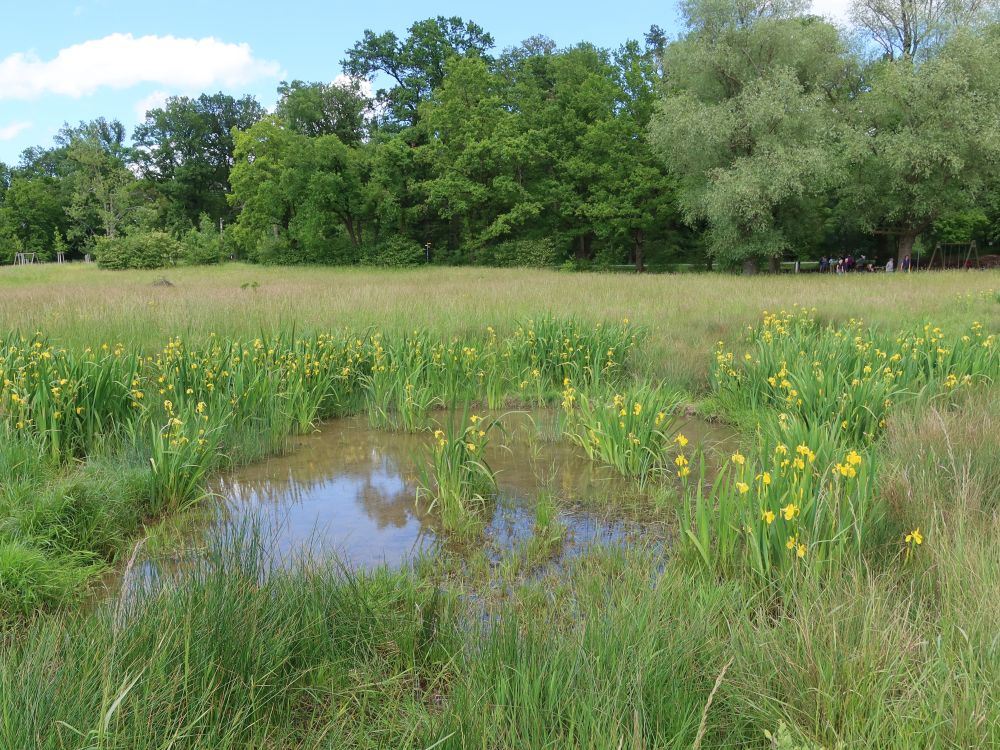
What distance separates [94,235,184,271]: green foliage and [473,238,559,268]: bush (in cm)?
1644

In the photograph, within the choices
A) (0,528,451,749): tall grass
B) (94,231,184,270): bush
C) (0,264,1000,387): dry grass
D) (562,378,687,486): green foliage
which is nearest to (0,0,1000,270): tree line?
(94,231,184,270): bush

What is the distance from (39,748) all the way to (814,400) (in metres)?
5.36

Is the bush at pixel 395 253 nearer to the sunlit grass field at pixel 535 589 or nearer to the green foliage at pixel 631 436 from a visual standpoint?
the sunlit grass field at pixel 535 589

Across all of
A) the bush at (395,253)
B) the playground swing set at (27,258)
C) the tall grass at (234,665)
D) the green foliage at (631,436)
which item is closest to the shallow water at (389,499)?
the green foliage at (631,436)

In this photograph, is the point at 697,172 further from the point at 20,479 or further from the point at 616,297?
the point at 20,479

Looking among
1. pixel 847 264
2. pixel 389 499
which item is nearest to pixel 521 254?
pixel 847 264

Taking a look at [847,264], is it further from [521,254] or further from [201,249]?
[201,249]

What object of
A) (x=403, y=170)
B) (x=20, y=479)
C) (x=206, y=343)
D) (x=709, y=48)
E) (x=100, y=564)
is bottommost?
(x=100, y=564)

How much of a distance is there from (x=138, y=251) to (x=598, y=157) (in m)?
24.0

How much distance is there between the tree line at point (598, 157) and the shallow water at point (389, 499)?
1984 centimetres

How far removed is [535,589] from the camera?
3.16m

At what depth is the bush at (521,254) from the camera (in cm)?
3447

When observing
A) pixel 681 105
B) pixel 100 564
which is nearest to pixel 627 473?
pixel 100 564

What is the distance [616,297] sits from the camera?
13.6m
